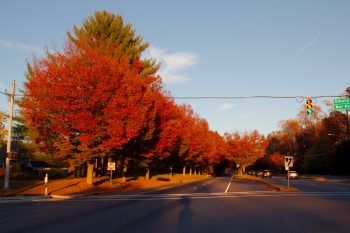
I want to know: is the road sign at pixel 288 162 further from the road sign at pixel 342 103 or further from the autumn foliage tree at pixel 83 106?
the autumn foliage tree at pixel 83 106

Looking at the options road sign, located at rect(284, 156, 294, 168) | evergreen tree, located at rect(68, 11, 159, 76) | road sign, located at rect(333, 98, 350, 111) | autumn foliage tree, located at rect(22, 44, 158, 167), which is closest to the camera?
road sign, located at rect(333, 98, 350, 111)

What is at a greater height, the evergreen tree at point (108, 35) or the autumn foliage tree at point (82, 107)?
the evergreen tree at point (108, 35)

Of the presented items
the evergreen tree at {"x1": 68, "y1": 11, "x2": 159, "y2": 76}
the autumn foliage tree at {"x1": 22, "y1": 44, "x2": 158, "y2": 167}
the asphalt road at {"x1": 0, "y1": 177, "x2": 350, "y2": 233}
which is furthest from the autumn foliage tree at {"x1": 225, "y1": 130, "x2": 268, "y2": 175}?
the asphalt road at {"x1": 0, "y1": 177, "x2": 350, "y2": 233}

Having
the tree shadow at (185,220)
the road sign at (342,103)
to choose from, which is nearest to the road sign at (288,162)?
the road sign at (342,103)

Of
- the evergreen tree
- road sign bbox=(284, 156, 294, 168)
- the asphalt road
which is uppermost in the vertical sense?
the evergreen tree

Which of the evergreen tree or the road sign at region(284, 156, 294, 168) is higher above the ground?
the evergreen tree

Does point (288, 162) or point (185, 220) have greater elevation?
point (288, 162)

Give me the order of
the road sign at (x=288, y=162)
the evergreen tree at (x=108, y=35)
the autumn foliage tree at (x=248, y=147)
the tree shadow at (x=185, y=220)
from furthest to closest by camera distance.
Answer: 1. the autumn foliage tree at (x=248, y=147)
2. the evergreen tree at (x=108, y=35)
3. the road sign at (x=288, y=162)
4. the tree shadow at (x=185, y=220)

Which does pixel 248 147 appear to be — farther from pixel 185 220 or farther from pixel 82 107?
pixel 185 220

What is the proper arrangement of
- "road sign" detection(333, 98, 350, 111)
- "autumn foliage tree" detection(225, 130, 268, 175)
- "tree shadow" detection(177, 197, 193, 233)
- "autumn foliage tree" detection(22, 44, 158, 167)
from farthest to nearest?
1. "autumn foliage tree" detection(225, 130, 268, 175)
2. "autumn foliage tree" detection(22, 44, 158, 167)
3. "road sign" detection(333, 98, 350, 111)
4. "tree shadow" detection(177, 197, 193, 233)

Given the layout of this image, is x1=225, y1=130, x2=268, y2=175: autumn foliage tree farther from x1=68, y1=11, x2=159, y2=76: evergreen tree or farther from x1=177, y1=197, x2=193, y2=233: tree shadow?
x1=177, y1=197, x2=193, y2=233: tree shadow

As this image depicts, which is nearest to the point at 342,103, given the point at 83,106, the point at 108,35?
the point at 83,106

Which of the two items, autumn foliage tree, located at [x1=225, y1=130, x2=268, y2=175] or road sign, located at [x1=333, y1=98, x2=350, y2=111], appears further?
autumn foliage tree, located at [x1=225, y1=130, x2=268, y2=175]

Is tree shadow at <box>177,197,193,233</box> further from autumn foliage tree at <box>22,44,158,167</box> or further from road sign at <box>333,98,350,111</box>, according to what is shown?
road sign at <box>333,98,350,111</box>
